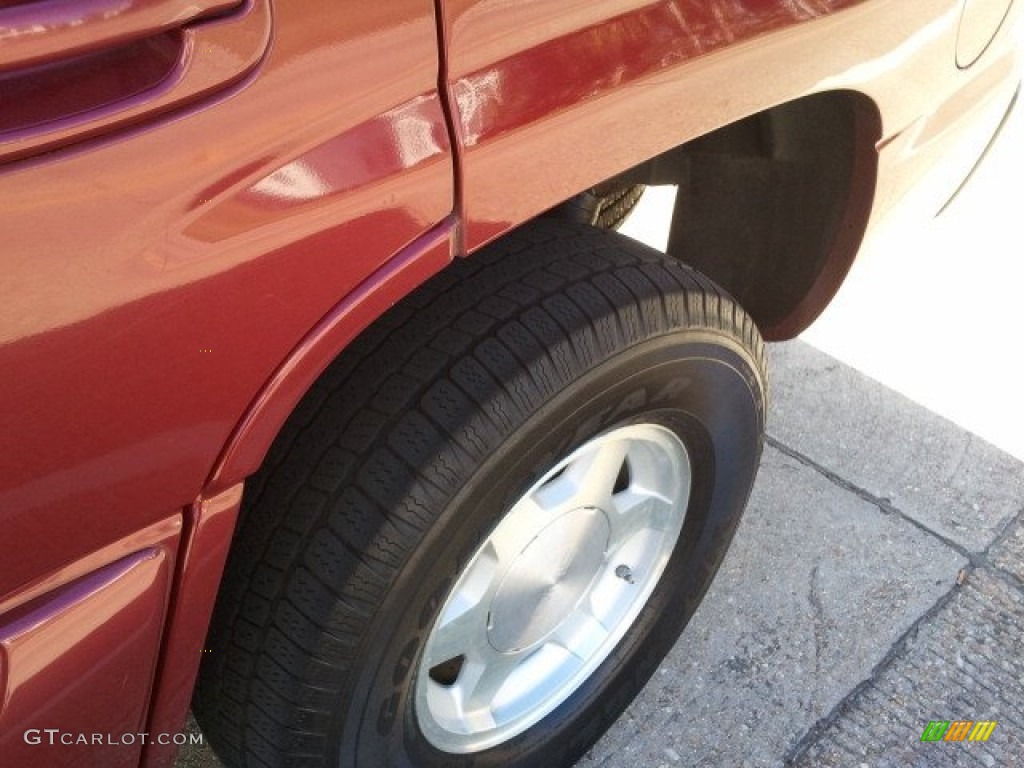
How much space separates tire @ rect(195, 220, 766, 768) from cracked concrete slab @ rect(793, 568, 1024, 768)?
2.22 feet

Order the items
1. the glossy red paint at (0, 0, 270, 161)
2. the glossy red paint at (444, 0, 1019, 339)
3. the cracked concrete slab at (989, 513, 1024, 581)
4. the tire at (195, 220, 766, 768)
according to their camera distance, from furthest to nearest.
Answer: the cracked concrete slab at (989, 513, 1024, 581), the tire at (195, 220, 766, 768), the glossy red paint at (444, 0, 1019, 339), the glossy red paint at (0, 0, 270, 161)

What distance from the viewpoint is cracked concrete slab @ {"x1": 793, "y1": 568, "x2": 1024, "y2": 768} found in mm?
1987

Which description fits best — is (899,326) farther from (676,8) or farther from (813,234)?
(676,8)

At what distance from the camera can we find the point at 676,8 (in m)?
1.25

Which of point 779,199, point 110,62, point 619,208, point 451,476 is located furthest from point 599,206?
point 110,62

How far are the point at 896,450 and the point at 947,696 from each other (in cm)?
68

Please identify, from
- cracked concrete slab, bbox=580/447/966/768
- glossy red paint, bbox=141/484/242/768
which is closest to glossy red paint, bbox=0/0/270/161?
glossy red paint, bbox=141/484/242/768

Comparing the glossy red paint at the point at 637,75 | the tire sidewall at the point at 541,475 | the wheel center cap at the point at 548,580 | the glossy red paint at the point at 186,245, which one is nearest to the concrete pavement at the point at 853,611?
the tire sidewall at the point at 541,475

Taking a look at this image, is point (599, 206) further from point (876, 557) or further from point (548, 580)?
point (876, 557)

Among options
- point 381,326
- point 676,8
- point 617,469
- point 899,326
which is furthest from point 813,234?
point 899,326

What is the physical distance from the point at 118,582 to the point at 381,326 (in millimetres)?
466

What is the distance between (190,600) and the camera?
44.6 inches

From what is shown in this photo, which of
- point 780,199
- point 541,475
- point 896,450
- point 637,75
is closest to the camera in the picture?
point 637,75

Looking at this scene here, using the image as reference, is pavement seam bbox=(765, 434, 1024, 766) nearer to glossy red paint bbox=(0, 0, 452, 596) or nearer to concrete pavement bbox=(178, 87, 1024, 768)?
concrete pavement bbox=(178, 87, 1024, 768)
